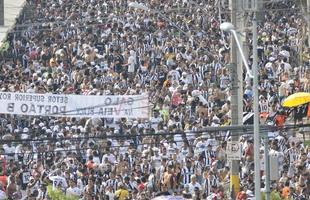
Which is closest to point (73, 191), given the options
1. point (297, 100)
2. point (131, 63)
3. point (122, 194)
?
point (122, 194)

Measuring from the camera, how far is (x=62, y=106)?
40.9m

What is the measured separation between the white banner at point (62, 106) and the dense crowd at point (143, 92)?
603mm

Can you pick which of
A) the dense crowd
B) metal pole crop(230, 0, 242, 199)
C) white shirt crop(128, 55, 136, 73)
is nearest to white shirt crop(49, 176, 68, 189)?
the dense crowd

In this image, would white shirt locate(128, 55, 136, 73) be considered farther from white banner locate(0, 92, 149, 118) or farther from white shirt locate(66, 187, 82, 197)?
white shirt locate(66, 187, 82, 197)

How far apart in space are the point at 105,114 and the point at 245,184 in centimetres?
466

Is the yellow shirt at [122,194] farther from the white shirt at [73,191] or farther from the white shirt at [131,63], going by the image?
the white shirt at [131,63]

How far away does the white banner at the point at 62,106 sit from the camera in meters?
40.7

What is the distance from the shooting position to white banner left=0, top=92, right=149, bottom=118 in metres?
40.7

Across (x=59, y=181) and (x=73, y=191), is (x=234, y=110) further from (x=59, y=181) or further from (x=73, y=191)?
(x=59, y=181)

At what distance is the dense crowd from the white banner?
23.8 inches

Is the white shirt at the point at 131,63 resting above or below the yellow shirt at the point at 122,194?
above

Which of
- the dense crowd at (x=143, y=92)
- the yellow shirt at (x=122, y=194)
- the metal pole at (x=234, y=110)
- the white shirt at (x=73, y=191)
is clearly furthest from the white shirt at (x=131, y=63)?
the metal pole at (x=234, y=110)

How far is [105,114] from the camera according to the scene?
4069 centimetres

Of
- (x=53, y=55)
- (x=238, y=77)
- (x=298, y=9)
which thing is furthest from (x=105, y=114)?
(x=298, y=9)
